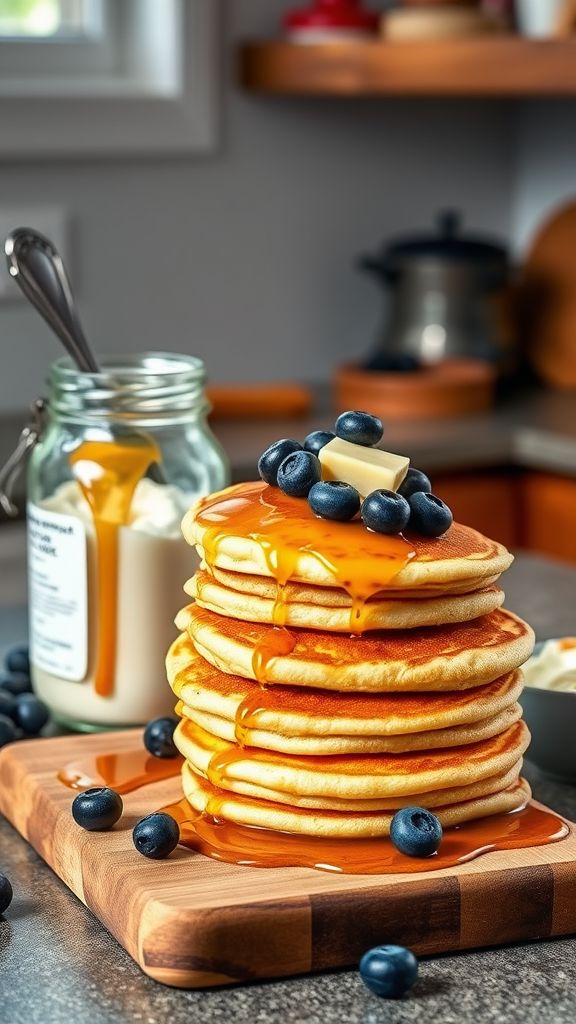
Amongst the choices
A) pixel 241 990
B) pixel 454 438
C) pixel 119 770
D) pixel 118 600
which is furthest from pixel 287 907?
pixel 454 438

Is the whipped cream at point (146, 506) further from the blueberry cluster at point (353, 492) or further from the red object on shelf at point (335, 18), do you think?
the red object on shelf at point (335, 18)

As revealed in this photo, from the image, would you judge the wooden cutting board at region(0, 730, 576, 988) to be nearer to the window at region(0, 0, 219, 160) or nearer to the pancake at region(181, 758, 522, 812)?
the pancake at region(181, 758, 522, 812)

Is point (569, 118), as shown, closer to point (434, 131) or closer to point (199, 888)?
point (434, 131)

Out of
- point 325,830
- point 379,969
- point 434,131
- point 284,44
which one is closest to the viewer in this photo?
point 379,969

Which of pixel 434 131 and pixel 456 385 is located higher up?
pixel 434 131

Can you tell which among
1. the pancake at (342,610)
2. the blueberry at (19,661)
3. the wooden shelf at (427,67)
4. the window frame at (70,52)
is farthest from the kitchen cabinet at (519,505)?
the pancake at (342,610)

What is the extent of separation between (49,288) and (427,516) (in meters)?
0.42

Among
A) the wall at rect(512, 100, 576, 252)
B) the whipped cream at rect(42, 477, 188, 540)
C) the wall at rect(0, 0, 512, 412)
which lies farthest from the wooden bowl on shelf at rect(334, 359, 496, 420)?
the whipped cream at rect(42, 477, 188, 540)

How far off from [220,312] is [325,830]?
2.24m

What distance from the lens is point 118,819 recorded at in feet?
3.20

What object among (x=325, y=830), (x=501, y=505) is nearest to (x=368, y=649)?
(x=325, y=830)

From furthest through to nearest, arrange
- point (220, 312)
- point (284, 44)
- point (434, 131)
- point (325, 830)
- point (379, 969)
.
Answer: point (434, 131), point (220, 312), point (284, 44), point (325, 830), point (379, 969)

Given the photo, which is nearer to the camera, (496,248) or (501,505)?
(501,505)

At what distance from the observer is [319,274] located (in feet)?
10.5
